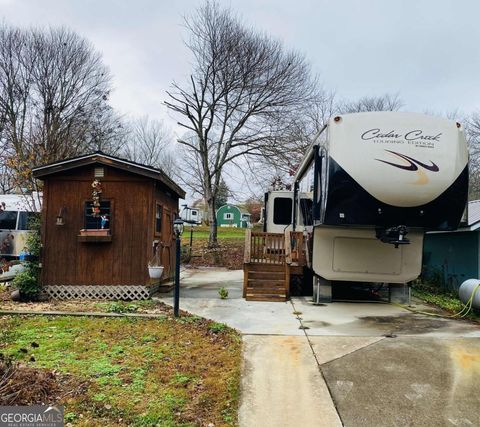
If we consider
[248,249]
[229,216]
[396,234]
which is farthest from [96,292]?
[229,216]

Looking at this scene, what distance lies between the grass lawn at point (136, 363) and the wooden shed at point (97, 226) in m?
1.86

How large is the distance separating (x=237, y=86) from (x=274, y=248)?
10.9 m

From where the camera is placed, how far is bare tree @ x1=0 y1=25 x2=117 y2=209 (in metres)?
20.0

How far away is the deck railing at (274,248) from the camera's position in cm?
944

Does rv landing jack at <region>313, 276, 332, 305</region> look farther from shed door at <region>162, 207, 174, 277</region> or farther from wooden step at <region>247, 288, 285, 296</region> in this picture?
shed door at <region>162, 207, 174, 277</region>

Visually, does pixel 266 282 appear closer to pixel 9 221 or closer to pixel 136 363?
pixel 136 363

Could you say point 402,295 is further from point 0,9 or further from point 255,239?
point 0,9

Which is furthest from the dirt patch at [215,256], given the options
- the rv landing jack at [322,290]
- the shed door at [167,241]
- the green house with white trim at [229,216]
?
the green house with white trim at [229,216]

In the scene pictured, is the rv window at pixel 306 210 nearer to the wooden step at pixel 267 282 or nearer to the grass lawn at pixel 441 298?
the wooden step at pixel 267 282

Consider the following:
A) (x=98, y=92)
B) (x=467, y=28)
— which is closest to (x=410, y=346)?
(x=467, y=28)

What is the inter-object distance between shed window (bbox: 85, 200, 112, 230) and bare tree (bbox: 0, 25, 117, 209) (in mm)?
12090

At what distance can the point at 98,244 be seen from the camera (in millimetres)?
8594

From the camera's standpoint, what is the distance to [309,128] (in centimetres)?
2166

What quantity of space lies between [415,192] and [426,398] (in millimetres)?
3494
